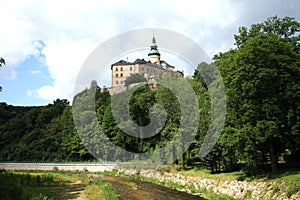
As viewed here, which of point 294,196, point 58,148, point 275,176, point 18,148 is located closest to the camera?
point 294,196

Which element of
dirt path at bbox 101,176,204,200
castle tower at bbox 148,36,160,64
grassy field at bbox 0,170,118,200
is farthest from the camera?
castle tower at bbox 148,36,160,64

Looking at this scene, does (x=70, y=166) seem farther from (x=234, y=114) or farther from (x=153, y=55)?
(x=153, y=55)

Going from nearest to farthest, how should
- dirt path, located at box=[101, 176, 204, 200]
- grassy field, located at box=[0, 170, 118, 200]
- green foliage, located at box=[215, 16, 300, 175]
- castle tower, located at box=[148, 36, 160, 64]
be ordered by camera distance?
grassy field, located at box=[0, 170, 118, 200]
green foliage, located at box=[215, 16, 300, 175]
dirt path, located at box=[101, 176, 204, 200]
castle tower, located at box=[148, 36, 160, 64]

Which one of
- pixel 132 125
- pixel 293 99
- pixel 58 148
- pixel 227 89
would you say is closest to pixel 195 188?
pixel 227 89

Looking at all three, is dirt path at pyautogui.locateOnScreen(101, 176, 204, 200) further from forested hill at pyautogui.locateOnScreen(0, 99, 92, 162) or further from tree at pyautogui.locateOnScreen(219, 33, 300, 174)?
forested hill at pyautogui.locateOnScreen(0, 99, 92, 162)

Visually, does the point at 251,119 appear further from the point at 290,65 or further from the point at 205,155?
the point at 205,155

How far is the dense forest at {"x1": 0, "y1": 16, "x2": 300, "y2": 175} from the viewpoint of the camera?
78.8ft

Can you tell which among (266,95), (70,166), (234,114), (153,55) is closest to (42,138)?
(70,166)

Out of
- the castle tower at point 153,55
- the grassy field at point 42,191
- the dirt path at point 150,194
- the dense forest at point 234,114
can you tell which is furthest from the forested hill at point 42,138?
the castle tower at point 153,55

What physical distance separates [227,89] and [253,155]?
20.3 ft

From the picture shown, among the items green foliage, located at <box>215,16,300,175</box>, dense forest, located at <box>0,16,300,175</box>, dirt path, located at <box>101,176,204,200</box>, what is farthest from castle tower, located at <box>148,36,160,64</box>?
green foliage, located at <box>215,16,300,175</box>

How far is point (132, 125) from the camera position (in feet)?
172

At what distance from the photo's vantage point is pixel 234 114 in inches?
1094

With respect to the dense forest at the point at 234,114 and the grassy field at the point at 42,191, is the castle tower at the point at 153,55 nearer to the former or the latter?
the dense forest at the point at 234,114
